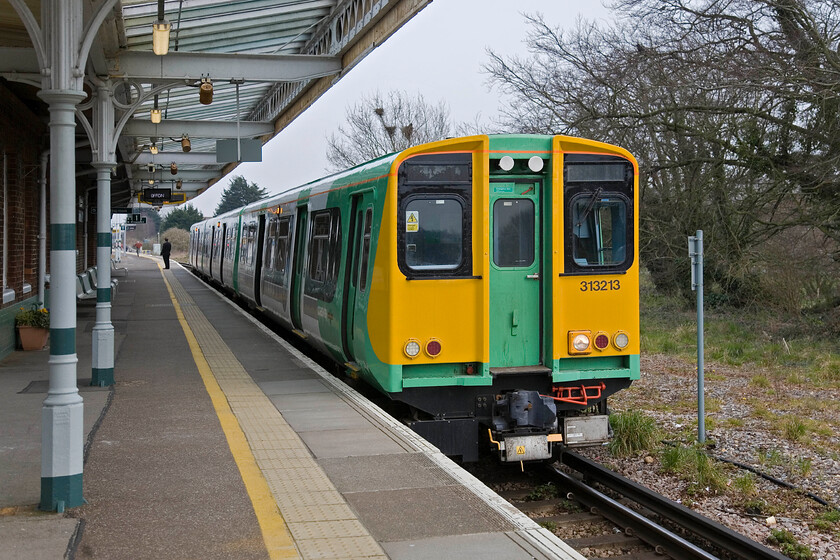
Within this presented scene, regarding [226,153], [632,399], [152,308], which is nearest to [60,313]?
[632,399]

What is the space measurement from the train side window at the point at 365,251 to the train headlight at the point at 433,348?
3.56 feet

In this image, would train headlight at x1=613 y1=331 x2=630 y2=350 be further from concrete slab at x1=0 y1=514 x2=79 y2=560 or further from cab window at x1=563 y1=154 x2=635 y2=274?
concrete slab at x1=0 y1=514 x2=79 y2=560

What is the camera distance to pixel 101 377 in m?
10.5

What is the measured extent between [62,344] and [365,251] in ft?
11.9

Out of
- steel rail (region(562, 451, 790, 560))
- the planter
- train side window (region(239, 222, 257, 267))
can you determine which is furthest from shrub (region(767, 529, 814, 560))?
train side window (region(239, 222, 257, 267))

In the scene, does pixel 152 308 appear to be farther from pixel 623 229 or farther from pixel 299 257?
pixel 623 229

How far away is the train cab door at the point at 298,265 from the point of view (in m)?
12.8

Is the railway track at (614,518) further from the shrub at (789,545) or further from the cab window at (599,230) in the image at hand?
the cab window at (599,230)

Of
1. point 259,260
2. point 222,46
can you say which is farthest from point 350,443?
point 259,260

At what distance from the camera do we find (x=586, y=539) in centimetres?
673

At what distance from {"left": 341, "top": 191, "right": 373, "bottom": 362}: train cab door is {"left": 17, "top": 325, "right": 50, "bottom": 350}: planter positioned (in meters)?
6.69

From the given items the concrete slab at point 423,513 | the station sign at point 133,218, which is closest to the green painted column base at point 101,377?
the concrete slab at point 423,513

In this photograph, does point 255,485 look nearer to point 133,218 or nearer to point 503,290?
point 503,290

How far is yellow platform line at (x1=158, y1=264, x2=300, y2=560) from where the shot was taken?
5043 mm
